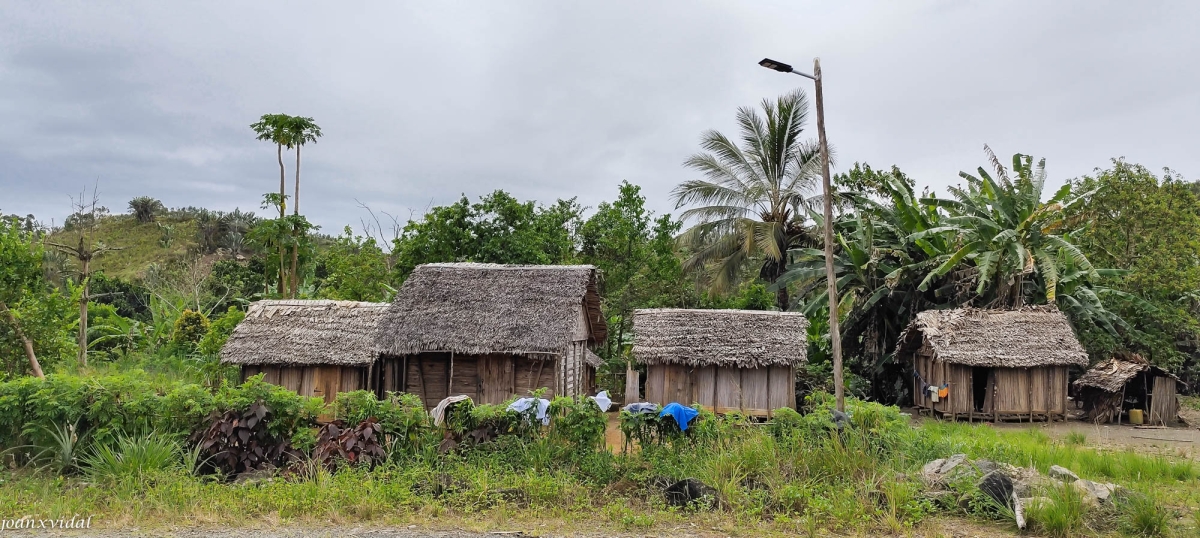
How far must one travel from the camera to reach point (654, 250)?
21734mm

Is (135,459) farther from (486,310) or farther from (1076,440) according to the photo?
(1076,440)

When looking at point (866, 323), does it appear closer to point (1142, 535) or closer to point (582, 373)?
point (582, 373)

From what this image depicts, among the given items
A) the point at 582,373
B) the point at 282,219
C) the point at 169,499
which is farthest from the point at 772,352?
the point at 282,219

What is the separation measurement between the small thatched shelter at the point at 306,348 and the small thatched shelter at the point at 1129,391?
51.9 ft

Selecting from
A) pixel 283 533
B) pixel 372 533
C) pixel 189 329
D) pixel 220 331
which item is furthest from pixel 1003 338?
pixel 189 329

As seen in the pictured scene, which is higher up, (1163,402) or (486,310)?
(486,310)

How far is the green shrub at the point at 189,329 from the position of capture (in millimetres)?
20766

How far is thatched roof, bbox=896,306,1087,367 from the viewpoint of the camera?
53.6 feet

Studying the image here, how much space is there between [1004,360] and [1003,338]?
1.86ft

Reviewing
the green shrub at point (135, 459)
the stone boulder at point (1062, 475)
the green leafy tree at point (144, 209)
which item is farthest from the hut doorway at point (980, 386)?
the green leafy tree at point (144, 209)

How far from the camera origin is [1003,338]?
16609 mm

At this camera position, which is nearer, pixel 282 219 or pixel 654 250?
pixel 282 219

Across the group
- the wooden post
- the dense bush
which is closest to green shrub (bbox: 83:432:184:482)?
the dense bush

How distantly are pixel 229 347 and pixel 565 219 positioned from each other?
1096 centimetres
